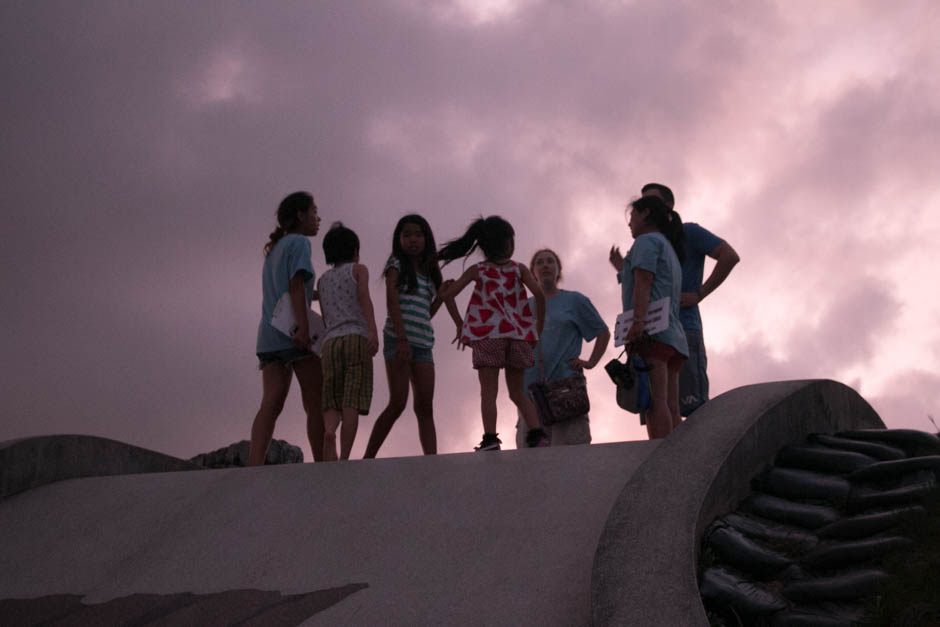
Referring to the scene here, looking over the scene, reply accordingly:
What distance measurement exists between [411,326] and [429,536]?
2.86 meters

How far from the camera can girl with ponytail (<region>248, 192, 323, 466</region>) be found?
655 cm

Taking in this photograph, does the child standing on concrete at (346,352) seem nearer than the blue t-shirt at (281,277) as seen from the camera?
Yes

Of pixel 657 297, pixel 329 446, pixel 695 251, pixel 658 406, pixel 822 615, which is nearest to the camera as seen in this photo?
pixel 822 615

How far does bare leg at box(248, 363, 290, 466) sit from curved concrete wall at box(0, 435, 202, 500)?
1222 millimetres

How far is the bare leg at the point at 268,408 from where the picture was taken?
6.52 m

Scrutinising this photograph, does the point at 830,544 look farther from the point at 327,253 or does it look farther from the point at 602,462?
the point at 327,253

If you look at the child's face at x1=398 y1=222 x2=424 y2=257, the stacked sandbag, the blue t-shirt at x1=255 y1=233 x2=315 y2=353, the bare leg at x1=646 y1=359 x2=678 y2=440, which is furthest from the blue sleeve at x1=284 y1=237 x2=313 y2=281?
the stacked sandbag

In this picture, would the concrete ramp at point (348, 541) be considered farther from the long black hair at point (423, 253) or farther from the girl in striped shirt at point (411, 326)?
the long black hair at point (423, 253)

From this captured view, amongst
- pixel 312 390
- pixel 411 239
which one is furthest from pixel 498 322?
pixel 312 390

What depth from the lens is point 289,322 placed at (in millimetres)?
6559

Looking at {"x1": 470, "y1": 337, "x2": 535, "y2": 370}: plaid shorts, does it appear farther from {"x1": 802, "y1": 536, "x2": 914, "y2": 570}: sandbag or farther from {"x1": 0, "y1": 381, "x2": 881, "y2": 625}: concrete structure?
{"x1": 802, "y1": 536, "x2": 914, "y2": 570}: sandbag

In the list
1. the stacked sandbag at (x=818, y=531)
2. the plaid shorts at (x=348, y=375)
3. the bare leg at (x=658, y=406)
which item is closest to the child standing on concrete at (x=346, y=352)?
the plaid shorts at (x=348, y=375)

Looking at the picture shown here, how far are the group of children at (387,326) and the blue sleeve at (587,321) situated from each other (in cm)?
88

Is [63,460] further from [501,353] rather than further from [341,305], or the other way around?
[501,353]
